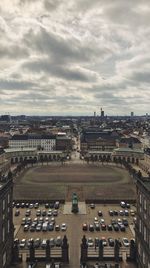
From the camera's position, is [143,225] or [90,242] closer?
[143,225]

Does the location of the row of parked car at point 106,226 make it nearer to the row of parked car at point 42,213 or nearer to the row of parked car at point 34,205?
the row of parked car at point 42,213

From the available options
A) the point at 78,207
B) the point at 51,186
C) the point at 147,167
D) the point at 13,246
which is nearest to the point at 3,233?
the point at 13,246

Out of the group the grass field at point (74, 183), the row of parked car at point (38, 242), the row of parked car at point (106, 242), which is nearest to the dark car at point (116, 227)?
the row of parked car at point (106, 242)

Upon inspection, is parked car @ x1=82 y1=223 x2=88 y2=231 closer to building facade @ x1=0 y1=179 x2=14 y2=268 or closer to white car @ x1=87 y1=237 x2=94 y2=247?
white car @ x1=87 y1=237 x2=94 y2=247

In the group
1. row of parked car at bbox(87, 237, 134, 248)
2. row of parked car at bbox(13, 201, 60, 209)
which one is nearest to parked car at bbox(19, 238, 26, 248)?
row of parked car at bbox(87, 237, 134, 248)

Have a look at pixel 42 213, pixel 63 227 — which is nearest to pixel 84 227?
pixel 63 227

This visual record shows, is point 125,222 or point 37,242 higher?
point 37,242

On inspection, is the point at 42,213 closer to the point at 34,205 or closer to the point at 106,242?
the point at 34,205
